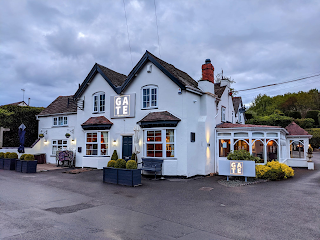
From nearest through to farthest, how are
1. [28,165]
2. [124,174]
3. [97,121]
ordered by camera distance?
[124,174]
[28,165]
[97,121]

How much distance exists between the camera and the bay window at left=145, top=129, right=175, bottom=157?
15.8 m

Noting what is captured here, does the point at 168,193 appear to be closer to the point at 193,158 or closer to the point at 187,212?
the point at 187,212

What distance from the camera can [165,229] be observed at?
21.2ft

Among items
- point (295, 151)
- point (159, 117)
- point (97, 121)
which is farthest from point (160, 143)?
point (295, 151)

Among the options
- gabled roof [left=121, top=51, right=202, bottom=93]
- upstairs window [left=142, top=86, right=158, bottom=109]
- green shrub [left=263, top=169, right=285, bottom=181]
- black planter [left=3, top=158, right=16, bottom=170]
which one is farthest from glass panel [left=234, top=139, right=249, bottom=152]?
black planter [left=3, top=158, right=16, bottom=170]

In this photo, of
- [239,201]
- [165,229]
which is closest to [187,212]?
[165,229]

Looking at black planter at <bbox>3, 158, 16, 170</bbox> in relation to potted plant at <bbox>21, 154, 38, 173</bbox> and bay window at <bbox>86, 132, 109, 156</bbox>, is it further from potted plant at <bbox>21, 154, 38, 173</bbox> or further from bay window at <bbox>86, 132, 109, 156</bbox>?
bay window at <bbox>86, 132, 109, 156</bbox>

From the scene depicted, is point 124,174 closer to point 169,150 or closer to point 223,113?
point 169,150

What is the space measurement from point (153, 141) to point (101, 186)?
15.9 ft

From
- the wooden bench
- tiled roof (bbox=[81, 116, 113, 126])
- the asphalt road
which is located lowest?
the asphalt road

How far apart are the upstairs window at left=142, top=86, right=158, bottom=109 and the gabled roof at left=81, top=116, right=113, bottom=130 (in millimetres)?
3217

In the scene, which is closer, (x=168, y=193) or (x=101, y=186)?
(x=168, y=193)

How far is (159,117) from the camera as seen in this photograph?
15820 mm

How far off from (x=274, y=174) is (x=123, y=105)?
427 inches
